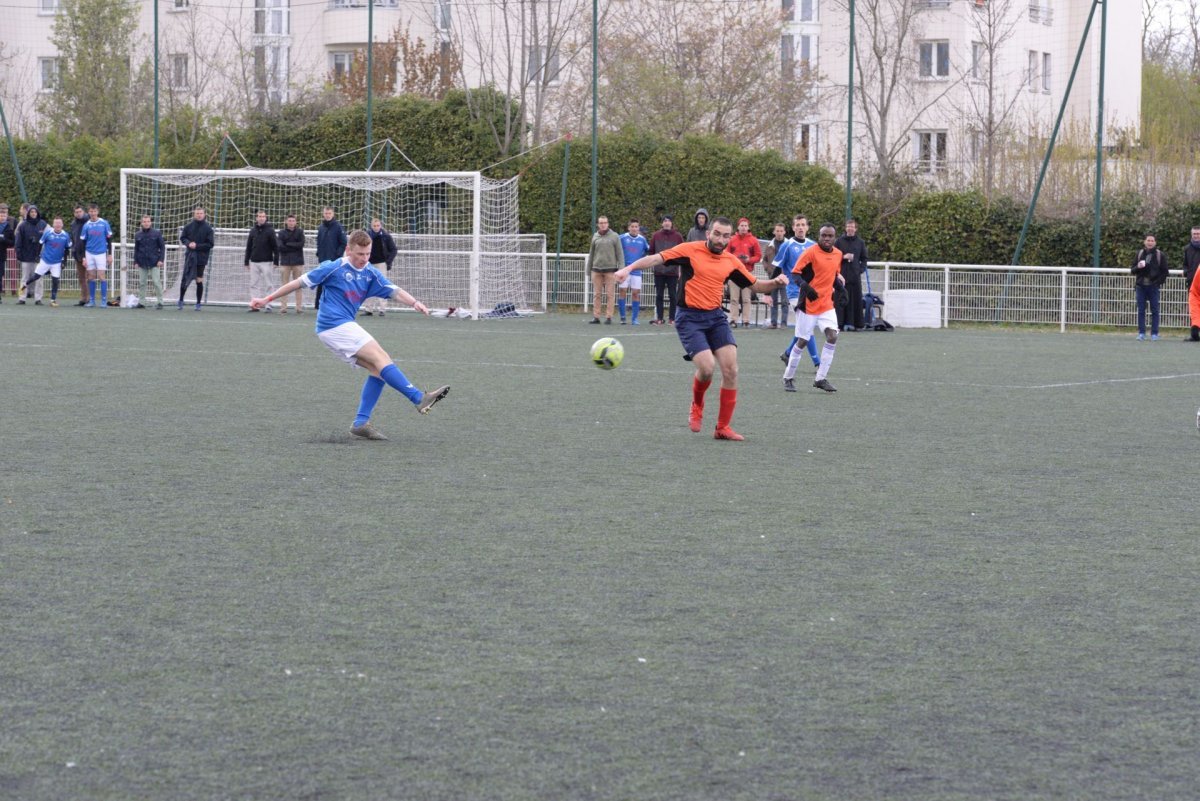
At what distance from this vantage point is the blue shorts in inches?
504

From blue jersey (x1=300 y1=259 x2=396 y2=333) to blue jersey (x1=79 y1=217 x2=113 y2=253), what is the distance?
19.6 meters

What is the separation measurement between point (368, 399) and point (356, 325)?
58 cm

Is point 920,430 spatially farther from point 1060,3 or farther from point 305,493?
point 1060,3

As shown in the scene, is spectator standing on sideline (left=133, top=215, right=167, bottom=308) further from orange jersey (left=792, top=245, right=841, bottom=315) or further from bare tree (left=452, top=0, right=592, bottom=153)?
orange jersey (left=792, top=245, right=841, bottom=315)

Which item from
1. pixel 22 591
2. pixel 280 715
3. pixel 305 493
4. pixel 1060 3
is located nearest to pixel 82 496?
pixel 305 493

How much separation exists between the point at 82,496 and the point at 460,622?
11.7 ft

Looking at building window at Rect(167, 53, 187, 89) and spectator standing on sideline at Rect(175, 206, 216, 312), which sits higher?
building window at Rect(167, 53, 187, 89)

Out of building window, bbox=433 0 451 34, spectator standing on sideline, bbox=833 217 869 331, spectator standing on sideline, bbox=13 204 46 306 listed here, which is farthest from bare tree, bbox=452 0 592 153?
spectator standing on sideline, bbox=833 217 869 331

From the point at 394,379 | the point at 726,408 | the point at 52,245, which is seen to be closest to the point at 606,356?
the point at 726,408

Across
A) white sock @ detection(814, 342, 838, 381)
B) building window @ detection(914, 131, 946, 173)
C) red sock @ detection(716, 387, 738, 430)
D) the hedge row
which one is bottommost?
red sock @ detection(716, 387, 738, 430)

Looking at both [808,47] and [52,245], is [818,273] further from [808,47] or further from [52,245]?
[808,47]

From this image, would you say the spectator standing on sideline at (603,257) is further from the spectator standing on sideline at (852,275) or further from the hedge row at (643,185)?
the hedge row at (643,185)

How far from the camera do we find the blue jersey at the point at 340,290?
39.7ft

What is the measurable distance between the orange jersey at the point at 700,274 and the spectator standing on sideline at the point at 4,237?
21.8m
